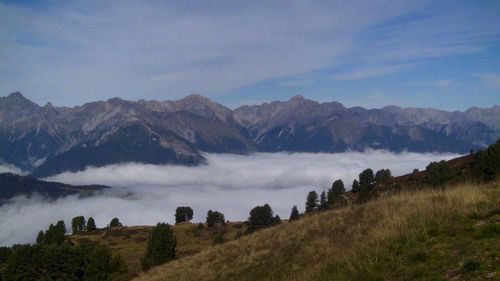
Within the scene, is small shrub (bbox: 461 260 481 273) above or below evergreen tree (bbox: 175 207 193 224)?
below

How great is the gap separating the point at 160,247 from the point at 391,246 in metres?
59.7

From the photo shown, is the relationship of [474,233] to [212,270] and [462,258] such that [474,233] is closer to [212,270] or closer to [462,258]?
[462,258]

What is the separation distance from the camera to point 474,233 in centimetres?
1344

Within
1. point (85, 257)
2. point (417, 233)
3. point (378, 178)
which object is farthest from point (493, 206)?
point (378, 178)

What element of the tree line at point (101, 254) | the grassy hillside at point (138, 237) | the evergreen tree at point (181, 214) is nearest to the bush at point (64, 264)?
the tree line at point (101, 254)

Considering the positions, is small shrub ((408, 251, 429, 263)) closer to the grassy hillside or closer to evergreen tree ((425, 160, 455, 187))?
evergreen tree ((425, 160, 455, 187))

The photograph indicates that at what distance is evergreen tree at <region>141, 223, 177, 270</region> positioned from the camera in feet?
222

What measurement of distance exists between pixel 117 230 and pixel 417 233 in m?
163

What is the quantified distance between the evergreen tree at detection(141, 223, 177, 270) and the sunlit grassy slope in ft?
147

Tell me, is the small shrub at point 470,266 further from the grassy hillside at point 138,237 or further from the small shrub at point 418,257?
the grassy hillside at point 138,237

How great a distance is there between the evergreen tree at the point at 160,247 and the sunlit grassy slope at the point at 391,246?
147ft

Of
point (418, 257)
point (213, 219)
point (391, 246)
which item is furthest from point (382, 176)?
point (418, 257)

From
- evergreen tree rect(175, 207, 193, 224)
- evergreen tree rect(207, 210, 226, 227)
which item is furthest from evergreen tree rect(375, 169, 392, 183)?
evergreen tree rect(175, 207, 193, 224)

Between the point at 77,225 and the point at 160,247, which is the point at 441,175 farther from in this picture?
the point at 77,225
